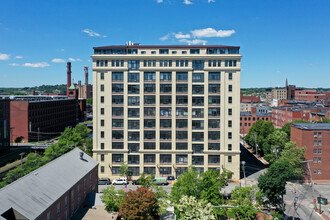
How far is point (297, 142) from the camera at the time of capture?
73.7 metres

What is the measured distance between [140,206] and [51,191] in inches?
493

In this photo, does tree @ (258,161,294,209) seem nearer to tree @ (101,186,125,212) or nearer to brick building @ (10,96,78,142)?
tree @ (101,186,125,212)

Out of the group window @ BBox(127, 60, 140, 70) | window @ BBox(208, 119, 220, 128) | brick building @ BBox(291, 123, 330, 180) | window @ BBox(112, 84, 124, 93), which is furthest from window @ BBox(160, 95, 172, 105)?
brick building @ BBox(291, 123, 330, 180)

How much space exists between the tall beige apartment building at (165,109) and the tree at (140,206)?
31.6 meters

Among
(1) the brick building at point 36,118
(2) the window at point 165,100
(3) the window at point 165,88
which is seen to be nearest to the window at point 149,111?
(2) the window at point 165,100

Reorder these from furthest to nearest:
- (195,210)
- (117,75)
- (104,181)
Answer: (117,75)
(104,181)
(195,210)

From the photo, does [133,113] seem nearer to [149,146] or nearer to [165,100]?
[165,100]

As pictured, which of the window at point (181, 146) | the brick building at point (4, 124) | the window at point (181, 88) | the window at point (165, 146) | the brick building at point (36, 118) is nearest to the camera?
the window at point (181, 88)

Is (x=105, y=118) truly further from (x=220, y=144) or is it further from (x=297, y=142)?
(x=297, y=142)

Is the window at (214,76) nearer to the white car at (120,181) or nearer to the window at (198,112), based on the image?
the window at (198,112)

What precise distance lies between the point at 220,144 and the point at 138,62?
103ft

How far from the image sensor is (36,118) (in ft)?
401

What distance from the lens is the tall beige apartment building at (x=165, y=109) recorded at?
70625mm

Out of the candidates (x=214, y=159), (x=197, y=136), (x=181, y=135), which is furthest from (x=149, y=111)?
(x=214, y=159)
